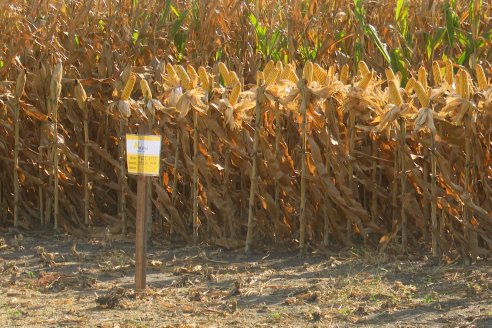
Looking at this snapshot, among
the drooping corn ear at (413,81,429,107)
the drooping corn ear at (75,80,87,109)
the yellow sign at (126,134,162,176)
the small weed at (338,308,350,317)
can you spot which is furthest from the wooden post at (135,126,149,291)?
the drooping corn ear at (75,80,87,109)

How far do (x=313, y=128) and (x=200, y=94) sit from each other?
0.75m

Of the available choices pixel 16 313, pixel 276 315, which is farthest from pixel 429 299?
pixel 16 313

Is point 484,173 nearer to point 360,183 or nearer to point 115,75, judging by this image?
point 360,183

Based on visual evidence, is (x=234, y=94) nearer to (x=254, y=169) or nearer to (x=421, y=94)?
(x=254, y=169)

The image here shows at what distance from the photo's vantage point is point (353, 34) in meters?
7.16

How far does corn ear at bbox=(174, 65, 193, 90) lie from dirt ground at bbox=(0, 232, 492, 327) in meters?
1.08

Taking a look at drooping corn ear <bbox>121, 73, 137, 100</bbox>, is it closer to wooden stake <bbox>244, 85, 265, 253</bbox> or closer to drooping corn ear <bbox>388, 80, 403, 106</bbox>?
wooden stake <bbox>244, 85, 265, 253</bbox>

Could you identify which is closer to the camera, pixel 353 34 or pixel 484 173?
pixel 484 173

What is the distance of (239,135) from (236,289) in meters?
1.42

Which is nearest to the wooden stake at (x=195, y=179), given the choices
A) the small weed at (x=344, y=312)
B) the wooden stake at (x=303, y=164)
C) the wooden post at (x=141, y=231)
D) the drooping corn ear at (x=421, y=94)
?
the wooden stake at (x=303, y=164)

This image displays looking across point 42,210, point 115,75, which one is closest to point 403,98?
point 115,75

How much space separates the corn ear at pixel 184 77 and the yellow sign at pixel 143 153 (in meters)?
1.13

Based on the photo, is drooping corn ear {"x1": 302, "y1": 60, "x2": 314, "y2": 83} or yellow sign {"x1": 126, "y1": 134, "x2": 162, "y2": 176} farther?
drooping corn ear {"x1": 302, "y1": 60, "x2": 314, "y2": 83}

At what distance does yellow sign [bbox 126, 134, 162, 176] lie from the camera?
5.23m
